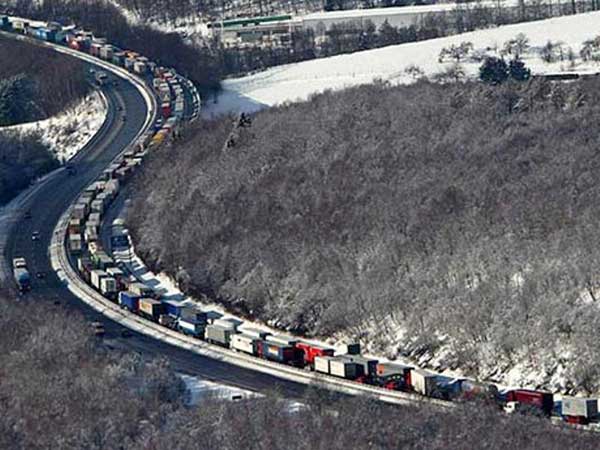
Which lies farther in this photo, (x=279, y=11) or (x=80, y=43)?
(x=279, y=11)

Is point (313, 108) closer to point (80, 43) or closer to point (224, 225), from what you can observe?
point (224, 225)

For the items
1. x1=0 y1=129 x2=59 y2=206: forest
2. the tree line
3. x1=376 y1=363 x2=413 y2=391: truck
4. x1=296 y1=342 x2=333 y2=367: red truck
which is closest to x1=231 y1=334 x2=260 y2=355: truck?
x1=296 y1=342 x2=333 y2=367: red truck

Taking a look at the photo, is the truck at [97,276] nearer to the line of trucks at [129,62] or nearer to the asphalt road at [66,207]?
the asphalt road at [66,207]

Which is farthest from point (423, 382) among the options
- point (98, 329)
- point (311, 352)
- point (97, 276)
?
point (97, 276)

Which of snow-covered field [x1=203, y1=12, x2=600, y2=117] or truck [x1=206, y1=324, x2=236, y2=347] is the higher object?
snow-covered field [x1=203, y1=12, x2=600, y2=117]

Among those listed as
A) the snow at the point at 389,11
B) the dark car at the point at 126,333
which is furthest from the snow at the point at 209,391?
the snow at the point at 389,11

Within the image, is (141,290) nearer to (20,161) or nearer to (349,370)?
(349,370)

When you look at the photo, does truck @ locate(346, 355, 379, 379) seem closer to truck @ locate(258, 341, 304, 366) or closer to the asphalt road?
the asphalt road

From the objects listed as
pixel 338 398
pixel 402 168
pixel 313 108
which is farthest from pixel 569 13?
pixel 338 398
